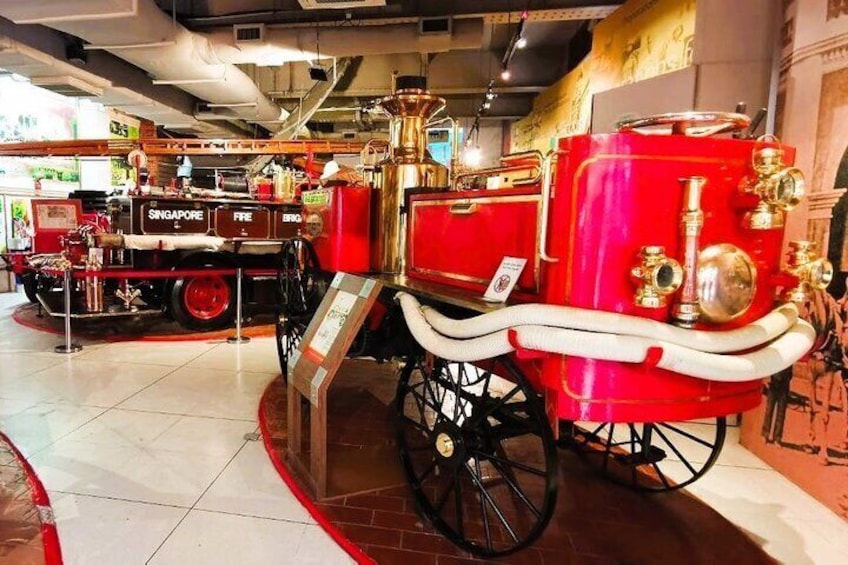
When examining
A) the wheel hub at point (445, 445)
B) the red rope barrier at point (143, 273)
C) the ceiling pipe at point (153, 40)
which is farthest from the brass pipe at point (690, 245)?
the ceiling pipe at point (153, 40)

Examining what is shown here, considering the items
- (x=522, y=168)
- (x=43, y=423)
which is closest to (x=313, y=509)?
(x=522, y=168)

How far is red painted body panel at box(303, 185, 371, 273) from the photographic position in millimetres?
3676

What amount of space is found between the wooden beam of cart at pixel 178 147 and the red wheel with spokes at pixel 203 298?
13.6 feet

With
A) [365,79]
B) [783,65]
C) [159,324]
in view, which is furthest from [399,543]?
[365,79]

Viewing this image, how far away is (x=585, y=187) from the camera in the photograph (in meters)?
1.65

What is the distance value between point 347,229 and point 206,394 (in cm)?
A: 206

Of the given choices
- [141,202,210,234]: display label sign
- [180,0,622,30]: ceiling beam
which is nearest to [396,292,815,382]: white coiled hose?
[180,0,622,30]: ceiling beam

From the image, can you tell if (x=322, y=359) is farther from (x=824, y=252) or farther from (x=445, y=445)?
(x=824, y=252)

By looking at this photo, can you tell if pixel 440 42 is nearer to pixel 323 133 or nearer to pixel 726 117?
pixel 726 117

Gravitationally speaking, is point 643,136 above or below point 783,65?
below

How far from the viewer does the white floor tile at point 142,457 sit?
8.96 ft

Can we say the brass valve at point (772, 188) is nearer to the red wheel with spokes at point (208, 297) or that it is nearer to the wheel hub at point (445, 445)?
the wheel hub at point (445, 445)

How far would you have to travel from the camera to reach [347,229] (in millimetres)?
3707

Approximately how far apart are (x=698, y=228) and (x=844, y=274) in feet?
6.29
